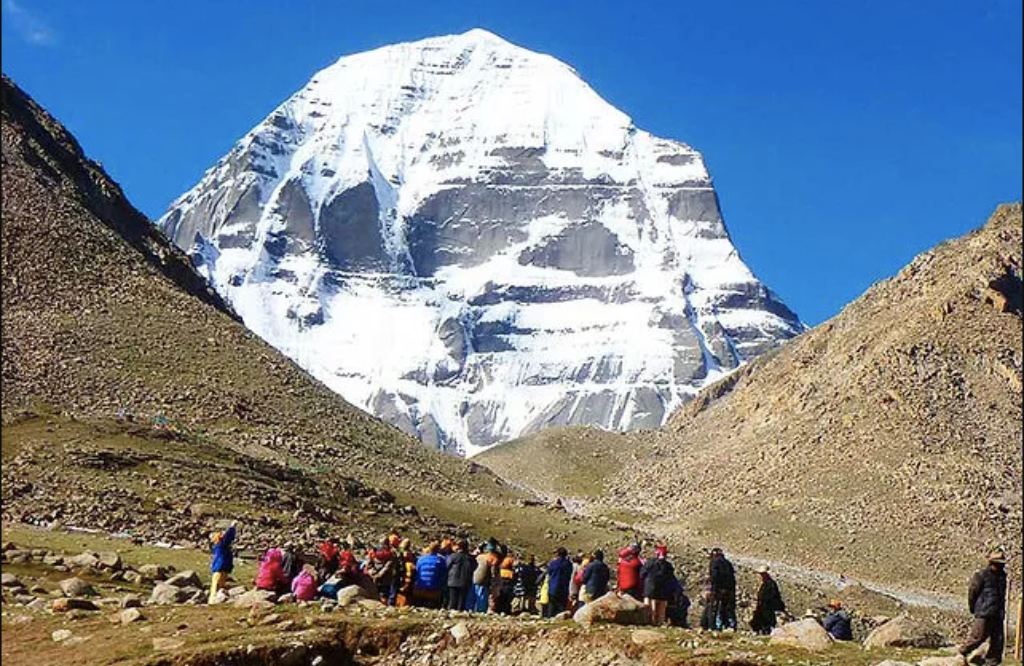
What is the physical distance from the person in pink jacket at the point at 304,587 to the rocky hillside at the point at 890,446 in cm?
10156

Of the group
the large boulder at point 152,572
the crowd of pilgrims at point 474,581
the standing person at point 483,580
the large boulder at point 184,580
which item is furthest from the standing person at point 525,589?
the large boulder at point 152,572

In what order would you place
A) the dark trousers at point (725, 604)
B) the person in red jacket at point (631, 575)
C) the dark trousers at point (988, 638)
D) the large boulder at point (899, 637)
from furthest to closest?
1. the dark trousers at point (725, 604)
2. the person in red jacket at point (631, 575)
3. the large boulder at point (899, 637)
4. the dark trousers at point (988, 638)

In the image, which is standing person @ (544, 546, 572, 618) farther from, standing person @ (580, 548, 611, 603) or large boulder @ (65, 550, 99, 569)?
large boulder @ (65, 550, 99, 569)

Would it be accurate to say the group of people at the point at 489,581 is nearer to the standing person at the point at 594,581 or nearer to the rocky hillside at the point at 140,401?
the standing person at the point at 594,581

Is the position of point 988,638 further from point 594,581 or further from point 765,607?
point 594,581

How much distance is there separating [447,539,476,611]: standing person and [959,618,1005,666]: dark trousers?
13390mm

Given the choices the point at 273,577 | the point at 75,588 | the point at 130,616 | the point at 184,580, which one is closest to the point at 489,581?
the point at 273,577

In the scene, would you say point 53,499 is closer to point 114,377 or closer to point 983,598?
point 114,377

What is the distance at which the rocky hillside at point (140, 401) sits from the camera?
66.4 m

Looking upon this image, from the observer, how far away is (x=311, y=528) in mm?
66188

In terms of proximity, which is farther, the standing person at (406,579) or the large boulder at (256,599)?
the standing person at (406,579)

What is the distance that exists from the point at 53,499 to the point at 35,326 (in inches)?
1610

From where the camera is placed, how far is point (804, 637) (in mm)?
28047

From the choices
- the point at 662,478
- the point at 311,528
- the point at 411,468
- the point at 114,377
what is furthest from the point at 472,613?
the point at 662,478
